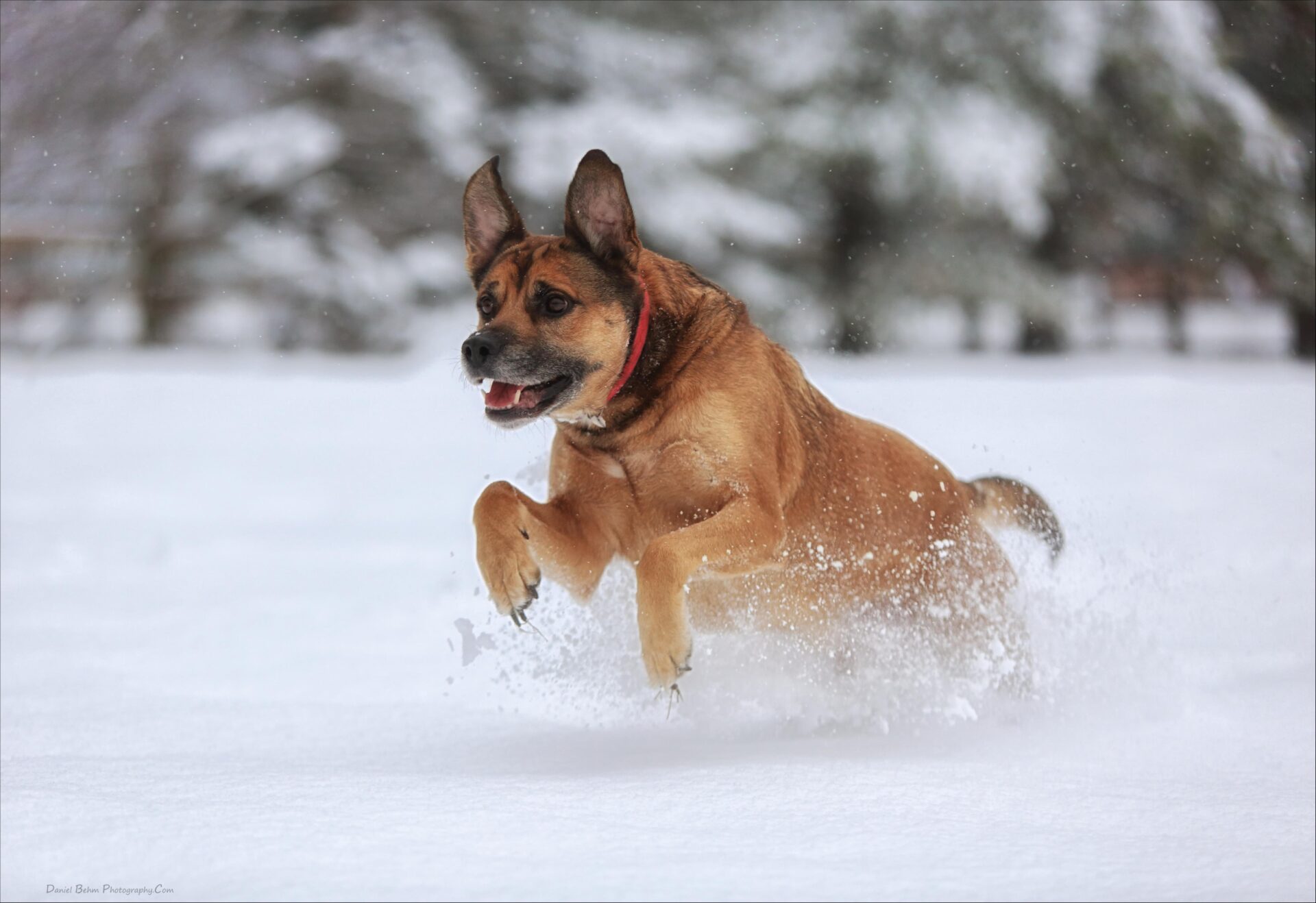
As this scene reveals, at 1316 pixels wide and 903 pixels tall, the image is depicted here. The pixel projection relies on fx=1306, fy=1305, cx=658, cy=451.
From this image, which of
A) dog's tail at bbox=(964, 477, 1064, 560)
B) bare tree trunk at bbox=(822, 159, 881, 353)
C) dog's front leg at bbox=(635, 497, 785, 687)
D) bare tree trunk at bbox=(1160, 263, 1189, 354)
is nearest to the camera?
dog's front leg at bbox=(635, 497, 785, 687)

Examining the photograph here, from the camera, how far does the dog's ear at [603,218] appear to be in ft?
12.1

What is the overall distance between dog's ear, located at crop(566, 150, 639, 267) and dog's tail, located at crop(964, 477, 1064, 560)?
177cm

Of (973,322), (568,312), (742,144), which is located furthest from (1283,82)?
(568,312)

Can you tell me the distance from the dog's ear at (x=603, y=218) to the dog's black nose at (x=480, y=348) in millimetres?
437

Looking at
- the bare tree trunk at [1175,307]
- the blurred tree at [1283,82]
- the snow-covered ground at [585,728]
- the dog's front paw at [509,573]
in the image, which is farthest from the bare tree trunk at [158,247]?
the dog's front paw at [509,573]

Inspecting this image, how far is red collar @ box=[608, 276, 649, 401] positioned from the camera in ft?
12.3

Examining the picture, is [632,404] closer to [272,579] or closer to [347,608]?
[347,608]

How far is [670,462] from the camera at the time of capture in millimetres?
3807

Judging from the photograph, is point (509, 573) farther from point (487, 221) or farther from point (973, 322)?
point (973, 322)

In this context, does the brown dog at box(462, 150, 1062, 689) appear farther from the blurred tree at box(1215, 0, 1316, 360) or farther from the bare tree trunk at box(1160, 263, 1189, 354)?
the bare tree trunk at box(1160, 263, 1189, 354)

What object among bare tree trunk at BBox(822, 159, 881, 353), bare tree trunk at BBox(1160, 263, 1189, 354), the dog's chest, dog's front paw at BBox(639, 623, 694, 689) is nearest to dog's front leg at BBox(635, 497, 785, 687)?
dog's front paw at BBox(639, 623, 694, 689)

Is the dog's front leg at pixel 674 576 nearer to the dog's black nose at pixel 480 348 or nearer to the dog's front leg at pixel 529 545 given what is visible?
the dog's front leg at pixel 529 545

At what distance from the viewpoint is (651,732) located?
4020 millimetres

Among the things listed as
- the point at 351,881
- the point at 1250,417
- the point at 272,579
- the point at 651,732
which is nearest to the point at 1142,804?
the point at 651,732
